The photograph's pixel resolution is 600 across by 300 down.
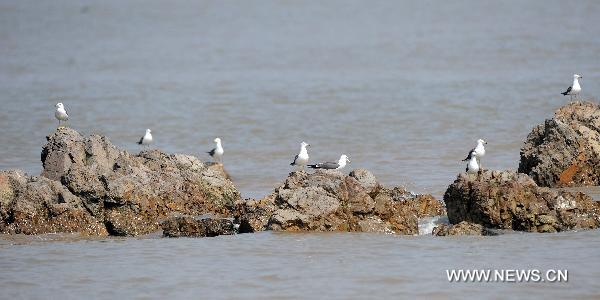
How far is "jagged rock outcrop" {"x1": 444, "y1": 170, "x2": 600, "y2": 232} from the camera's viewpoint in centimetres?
1230

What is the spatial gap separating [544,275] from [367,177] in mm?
3861

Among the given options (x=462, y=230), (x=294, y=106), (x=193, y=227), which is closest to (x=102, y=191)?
(x=193, y=227)

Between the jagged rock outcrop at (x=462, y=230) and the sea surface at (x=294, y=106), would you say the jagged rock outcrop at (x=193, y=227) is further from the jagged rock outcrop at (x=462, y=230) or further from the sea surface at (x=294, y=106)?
the jagged rock outcrop at (x=462, y=230)

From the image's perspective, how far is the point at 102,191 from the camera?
1352 cm

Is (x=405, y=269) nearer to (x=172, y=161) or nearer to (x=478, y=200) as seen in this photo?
(x=478, y=200)

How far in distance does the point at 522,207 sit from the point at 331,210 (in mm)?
2256

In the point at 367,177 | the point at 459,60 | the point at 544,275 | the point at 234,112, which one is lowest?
the point at 544,275

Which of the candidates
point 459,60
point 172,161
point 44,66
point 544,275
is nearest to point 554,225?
point 544,275

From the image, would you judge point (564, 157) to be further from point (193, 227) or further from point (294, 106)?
point (294, 106)

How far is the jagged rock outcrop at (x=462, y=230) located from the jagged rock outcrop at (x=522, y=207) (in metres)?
0.25

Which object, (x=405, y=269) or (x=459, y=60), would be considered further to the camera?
(x=459, y=60)

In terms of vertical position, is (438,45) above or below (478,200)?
above

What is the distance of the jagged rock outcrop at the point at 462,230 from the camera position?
12141 mm

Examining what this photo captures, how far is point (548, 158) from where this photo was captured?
15828 mm
